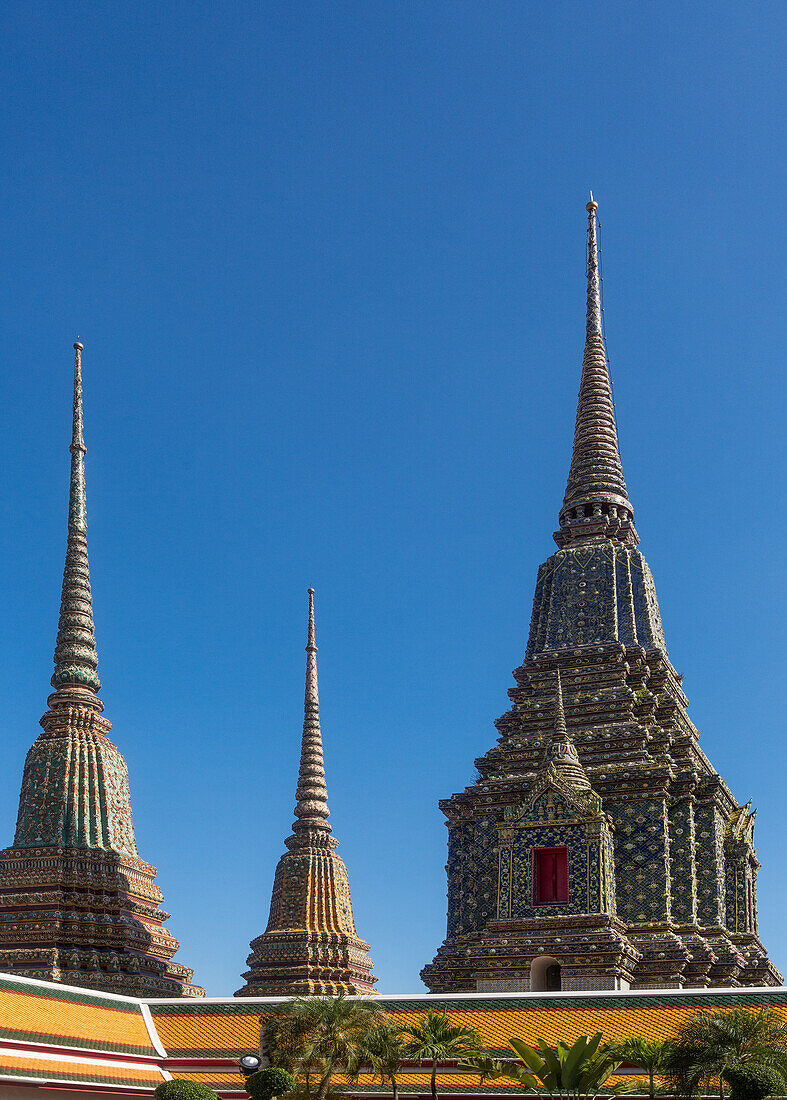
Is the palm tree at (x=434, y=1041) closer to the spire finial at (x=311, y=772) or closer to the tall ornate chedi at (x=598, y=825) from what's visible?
the tall ornate chedi at (x=598, y=825)

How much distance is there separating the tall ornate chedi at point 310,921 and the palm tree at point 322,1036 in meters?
15.8

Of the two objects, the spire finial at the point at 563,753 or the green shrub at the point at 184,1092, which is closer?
the green shrub at the point at 184,1092

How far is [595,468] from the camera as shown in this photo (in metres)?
38.8

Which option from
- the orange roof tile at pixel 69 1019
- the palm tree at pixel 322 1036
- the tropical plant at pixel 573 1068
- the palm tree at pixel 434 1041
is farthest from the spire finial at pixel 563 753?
the tropical plant at pixel 573 1068

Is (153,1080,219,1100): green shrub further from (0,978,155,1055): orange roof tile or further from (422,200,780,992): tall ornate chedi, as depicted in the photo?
(422,200,780,992): tall ornate chedi

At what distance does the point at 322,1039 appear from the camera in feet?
66.9

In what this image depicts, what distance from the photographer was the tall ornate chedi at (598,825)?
2873 cm

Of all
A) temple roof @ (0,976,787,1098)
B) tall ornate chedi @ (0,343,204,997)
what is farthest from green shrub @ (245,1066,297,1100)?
tall ornate chedi @ (0,343,204,997)

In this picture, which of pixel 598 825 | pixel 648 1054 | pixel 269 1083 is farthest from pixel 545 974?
pixel 648 1054

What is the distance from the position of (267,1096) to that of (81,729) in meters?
16.3

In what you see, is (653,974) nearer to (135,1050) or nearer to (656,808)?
(656,808)

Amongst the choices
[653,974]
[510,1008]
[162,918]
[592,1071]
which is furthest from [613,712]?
[592,1071]

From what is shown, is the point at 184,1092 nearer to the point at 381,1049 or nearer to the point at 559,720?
the point at 381,1049

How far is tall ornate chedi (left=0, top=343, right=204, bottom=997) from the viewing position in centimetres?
3222
